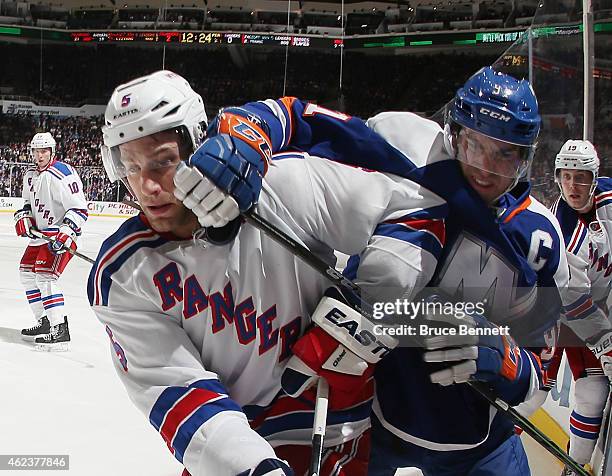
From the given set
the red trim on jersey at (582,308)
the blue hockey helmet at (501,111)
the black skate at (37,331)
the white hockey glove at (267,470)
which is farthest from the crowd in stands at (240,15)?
the white hockey glove at (267,470)

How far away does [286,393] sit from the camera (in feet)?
4.18

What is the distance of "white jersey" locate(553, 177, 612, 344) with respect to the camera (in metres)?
1.89

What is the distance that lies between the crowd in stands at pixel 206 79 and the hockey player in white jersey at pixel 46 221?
5.00 meters

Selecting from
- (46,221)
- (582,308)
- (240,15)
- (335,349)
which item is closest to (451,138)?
(335,349)

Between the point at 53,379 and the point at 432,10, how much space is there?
925cm

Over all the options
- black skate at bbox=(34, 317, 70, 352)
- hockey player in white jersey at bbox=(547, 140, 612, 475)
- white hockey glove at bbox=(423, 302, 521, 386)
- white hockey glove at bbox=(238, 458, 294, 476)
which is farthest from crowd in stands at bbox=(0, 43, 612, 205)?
white hockey glove at bbox=(238, 458, 294, 476)

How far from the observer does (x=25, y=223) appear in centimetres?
446

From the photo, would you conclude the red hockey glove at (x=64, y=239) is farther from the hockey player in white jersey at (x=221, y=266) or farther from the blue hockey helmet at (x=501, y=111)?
the blue hockey helmet at (x=501, y=111)

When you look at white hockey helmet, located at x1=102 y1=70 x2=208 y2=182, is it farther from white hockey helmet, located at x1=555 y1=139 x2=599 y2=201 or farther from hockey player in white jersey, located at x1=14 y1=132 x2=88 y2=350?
hockey player in white jersey, located at x1=14 y1=132 x2=88 y2=350

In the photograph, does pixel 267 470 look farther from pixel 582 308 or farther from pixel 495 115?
pixel 582 308

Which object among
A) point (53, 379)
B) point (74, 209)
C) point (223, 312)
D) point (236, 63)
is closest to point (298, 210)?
point (223, 312)

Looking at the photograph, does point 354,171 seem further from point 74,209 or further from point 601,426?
point 74,209

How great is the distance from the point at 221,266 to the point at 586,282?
3.95ft

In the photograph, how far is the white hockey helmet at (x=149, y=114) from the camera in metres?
1.10
